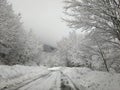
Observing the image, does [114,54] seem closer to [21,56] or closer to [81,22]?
[81,22]

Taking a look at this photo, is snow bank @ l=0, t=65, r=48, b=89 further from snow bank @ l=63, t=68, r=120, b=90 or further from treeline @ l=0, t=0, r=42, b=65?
treeline @ l=0, t=0, r=42, b=65

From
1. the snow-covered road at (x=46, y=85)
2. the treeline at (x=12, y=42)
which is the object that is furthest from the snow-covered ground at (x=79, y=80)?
the treeline at (x=12, y=42)

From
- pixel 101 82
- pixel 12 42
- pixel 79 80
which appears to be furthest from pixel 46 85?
pixel 12 42

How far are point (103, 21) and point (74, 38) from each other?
39.5 m

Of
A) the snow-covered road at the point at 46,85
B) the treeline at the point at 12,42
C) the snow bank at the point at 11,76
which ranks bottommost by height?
the snow-covered road at the point at 46,85

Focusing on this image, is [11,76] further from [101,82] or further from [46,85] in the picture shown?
[101,82]

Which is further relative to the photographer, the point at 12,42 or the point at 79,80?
the point at 12,42

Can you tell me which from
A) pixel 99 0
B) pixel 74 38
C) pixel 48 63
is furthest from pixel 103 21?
pixel 48 63

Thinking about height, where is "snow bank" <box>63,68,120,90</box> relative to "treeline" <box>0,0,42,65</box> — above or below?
below

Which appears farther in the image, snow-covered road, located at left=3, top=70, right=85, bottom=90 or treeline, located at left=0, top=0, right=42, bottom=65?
treeline, located at left=0, top=0, right=42, bottom=65

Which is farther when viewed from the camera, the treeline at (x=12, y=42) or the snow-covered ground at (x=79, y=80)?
the treeline at (x=12, y=42)

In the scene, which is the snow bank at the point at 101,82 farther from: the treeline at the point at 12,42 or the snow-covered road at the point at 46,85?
the treeline at the point at 12,42

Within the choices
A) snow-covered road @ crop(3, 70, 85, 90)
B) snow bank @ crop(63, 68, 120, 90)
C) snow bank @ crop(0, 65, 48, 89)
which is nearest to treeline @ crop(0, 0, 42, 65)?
snow bank @ crop(0, 65, 48, 89)

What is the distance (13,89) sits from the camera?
7.95 metres
